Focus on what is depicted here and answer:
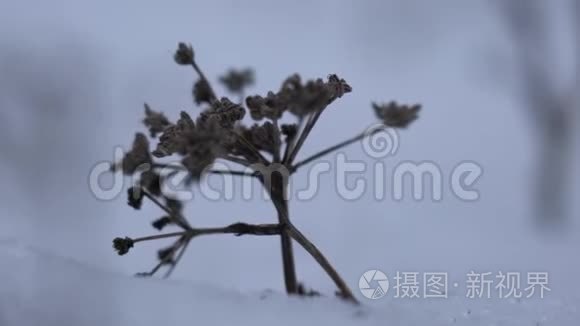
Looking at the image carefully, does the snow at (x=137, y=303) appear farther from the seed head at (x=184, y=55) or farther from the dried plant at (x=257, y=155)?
the seed head at (x=184, y=55)

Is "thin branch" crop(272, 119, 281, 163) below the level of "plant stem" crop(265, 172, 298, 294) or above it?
above

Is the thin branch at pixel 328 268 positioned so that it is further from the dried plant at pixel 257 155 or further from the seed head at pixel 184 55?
the seed head at pixel 184 55

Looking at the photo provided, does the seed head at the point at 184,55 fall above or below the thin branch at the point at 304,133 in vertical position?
above

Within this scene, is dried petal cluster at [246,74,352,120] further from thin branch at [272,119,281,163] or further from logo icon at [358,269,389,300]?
logo icon at [358,269,389,300]

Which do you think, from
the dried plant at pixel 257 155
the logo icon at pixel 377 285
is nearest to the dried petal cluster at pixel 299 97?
the dried plant at pixel 257 155

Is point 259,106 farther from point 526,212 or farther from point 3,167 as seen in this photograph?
point 526,212

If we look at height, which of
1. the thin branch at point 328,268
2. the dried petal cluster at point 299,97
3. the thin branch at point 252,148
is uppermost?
the dried petal cluster at point 299,97

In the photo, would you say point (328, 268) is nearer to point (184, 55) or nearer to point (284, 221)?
point (284, 221)

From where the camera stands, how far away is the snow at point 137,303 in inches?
10.0

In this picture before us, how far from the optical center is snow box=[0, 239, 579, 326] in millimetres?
255

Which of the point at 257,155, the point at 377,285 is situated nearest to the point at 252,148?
the point at 257,155

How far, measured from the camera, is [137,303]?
0.26 meters

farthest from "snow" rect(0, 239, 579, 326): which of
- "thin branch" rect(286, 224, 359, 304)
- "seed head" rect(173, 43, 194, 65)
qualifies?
"seed head" rect(173, 43, 194, 65)

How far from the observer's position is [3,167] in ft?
2.36
